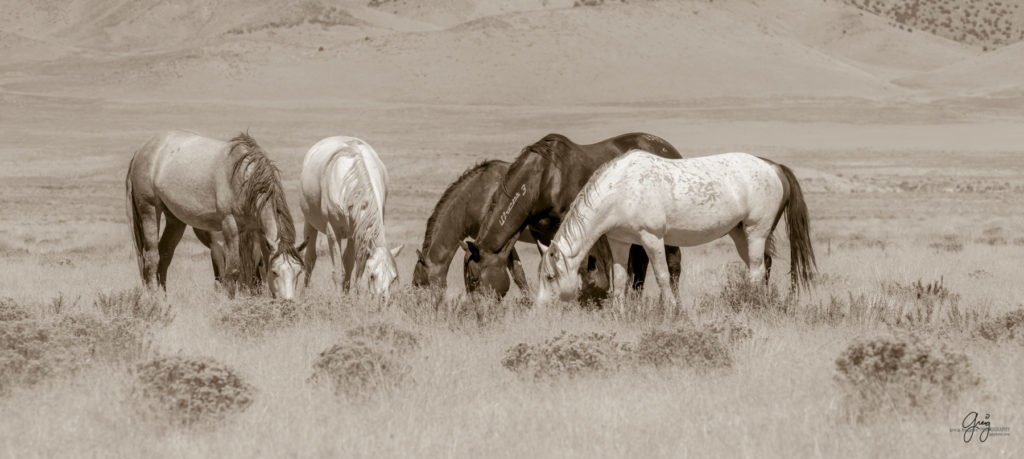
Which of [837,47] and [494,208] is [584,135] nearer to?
[494,208]

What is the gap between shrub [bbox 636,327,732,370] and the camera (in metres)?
8.10

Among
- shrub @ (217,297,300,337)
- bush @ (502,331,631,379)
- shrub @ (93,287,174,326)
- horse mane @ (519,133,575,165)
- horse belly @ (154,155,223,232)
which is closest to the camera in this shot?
bush @ (502,331,631,379)

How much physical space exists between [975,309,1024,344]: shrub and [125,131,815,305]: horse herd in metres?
2.65

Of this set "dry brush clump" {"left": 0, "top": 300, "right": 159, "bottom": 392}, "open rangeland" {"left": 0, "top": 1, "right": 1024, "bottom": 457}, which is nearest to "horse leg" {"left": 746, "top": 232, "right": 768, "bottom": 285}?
"open rangeland" {"left": 0, "top": 1, "right": 1024, "bottom": 457}

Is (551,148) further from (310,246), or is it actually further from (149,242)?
(149,242)

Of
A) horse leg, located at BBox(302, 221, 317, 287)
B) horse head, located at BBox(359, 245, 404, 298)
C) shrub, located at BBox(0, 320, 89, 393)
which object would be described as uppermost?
shrub, located at BBox(0, 320, 89, 393)

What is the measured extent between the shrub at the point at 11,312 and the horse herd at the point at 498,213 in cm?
235

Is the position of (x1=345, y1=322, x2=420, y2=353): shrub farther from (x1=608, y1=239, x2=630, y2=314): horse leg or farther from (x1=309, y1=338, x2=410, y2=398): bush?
(x1=608, y1=239, x2=630, y2=314): horse leg

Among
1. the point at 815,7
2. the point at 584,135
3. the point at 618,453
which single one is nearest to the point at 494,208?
the point at 618,453

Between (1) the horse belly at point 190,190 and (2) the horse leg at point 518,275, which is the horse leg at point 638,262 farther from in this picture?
(1) the horse belly at point 190,190

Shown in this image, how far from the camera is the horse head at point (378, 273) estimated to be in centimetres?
1132

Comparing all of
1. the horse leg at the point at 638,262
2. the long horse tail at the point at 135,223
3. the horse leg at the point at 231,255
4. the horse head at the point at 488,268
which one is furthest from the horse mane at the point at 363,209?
the horse leg at the point at 638,262

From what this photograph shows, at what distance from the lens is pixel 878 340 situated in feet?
24.2

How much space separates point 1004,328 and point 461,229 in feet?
17.6
